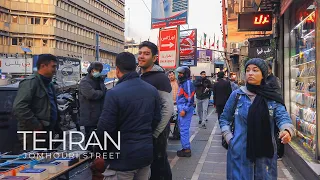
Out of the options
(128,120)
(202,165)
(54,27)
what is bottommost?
(202,165)

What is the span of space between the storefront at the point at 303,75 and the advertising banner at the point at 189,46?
13689mm

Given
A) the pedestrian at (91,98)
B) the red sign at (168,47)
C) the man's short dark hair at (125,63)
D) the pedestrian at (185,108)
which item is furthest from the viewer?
the red sign at (168,47)

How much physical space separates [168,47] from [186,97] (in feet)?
16.0

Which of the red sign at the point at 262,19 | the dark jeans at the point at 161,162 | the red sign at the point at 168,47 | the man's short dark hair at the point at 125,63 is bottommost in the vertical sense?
the dark jeans at the point at 161,162

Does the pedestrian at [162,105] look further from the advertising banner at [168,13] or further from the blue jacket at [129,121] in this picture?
the advertising banner at [168,13]

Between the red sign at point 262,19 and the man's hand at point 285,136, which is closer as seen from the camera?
the man's hand at point 285,136

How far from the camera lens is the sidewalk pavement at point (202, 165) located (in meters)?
5.65

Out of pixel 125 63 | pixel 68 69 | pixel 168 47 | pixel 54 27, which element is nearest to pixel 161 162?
pixel 125 63

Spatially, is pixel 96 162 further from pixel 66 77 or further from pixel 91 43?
pixel 91 43

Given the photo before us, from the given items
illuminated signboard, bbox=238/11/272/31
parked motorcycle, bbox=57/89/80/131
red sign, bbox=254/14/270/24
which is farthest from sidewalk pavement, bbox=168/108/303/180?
parked motorcycle, bbox=57/89/80/131

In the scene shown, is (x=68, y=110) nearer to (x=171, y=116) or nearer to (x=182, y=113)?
(x=182, y=113)

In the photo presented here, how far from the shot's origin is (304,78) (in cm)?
680

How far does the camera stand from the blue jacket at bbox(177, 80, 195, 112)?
7078mm

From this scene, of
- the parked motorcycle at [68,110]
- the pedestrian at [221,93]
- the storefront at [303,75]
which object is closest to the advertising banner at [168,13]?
the pedestrian at [221,93]
